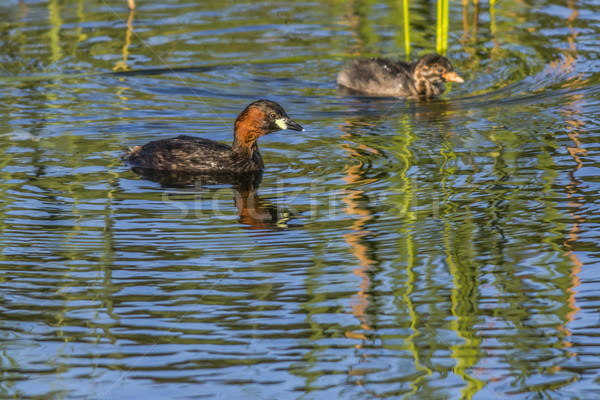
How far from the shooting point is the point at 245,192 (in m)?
7.78

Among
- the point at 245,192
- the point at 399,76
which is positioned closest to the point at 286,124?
the point at 245,192

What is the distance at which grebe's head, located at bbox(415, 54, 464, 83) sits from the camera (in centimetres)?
1065

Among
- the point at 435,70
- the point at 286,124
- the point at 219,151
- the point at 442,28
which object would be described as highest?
the point at 442,28

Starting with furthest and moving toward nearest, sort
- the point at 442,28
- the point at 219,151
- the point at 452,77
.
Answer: the point at 442,28 → the point at 452,77 → the point at 219,151

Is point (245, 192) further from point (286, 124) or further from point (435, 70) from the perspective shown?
point (435, 70)

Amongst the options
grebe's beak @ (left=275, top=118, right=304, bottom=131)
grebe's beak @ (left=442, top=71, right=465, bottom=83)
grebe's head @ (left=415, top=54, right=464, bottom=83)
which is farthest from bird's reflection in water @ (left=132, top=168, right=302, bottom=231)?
grebe's beak @ (left=442, top=71, right=465, bottom=83)

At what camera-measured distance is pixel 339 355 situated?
185 inches

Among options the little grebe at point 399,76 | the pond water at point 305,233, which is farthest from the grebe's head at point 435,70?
the pond water at point 305,233

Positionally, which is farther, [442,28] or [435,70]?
[442,28]

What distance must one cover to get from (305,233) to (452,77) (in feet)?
16.2

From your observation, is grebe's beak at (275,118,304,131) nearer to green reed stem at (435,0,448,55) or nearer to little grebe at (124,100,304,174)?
little grebe at (124,100,304,174)

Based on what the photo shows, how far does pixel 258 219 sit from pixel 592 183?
2598 millimetres

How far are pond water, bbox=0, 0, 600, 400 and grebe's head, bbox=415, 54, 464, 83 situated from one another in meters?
0.29

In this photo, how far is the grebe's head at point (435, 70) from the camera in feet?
34.9
